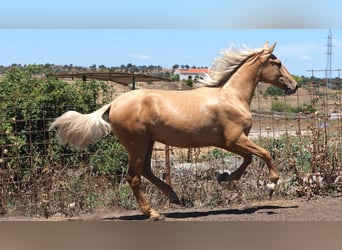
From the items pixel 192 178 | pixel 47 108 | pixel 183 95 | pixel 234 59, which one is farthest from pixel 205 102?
pixel 47 108

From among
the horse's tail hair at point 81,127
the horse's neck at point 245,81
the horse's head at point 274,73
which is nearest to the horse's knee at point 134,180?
the horse's tail hair at point 81,127

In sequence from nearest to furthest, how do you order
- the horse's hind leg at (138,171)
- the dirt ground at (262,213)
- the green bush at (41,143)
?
the dirt ground at (262,213)
the horse's hind leg at (138,171)
the green bush at (41,143)

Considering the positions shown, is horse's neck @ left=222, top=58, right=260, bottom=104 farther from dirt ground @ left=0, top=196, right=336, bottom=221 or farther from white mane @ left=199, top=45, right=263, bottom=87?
dirt ground @ left=0, top=196, right=336, bottom=221

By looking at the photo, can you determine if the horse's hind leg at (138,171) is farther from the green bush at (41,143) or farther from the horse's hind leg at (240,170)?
the green bush at (41,143)

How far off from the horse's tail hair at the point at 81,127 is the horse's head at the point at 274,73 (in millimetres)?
2024

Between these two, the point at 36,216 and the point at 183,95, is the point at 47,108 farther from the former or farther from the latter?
the point at 183,95

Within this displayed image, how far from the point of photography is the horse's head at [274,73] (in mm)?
6395

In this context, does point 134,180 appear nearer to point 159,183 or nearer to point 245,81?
point 159,183

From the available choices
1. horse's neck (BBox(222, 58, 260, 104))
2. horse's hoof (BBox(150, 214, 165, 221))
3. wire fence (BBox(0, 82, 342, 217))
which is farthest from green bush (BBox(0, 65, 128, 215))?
horse's neck (BBox(222, 58, 260, 104))

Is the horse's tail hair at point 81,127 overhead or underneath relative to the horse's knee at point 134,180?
overhead

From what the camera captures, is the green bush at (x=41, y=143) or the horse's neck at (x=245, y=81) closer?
the horse's neck at (x=245, y=81)

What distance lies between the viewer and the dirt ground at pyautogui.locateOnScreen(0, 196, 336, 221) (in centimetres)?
587

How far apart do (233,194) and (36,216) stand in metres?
2.68

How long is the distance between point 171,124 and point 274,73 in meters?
1.55
